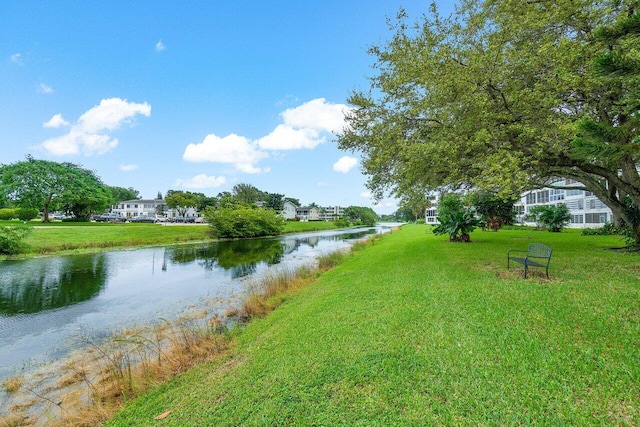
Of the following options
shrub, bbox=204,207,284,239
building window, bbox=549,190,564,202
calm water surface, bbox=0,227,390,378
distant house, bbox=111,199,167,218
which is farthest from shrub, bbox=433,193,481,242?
distant house, bbox=111,199,167,218

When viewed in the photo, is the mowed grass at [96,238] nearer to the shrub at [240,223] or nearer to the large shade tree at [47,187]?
the shrub at [240,223]

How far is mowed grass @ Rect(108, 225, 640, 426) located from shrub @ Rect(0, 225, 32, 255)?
2294 cm

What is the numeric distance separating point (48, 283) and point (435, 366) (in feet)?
54.4

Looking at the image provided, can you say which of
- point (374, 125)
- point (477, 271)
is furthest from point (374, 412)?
point (374, 125)

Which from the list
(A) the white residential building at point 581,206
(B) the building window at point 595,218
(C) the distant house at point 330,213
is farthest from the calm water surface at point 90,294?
(C) the distant house at point 330,213

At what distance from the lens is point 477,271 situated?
871 cm

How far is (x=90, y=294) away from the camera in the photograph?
1148cm

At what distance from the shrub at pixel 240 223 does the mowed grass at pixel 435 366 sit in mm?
33155

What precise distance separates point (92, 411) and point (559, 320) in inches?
285

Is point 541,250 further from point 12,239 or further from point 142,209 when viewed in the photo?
point 142,209

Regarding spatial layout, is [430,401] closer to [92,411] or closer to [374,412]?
[374,412]

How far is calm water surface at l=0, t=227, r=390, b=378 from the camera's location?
290 inches

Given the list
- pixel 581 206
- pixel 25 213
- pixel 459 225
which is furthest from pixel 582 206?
pixel 25 213

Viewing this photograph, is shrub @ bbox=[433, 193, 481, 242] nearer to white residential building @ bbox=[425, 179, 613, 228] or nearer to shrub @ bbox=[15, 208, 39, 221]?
white residential building @ bbox=[425, 179, 613, 228]
